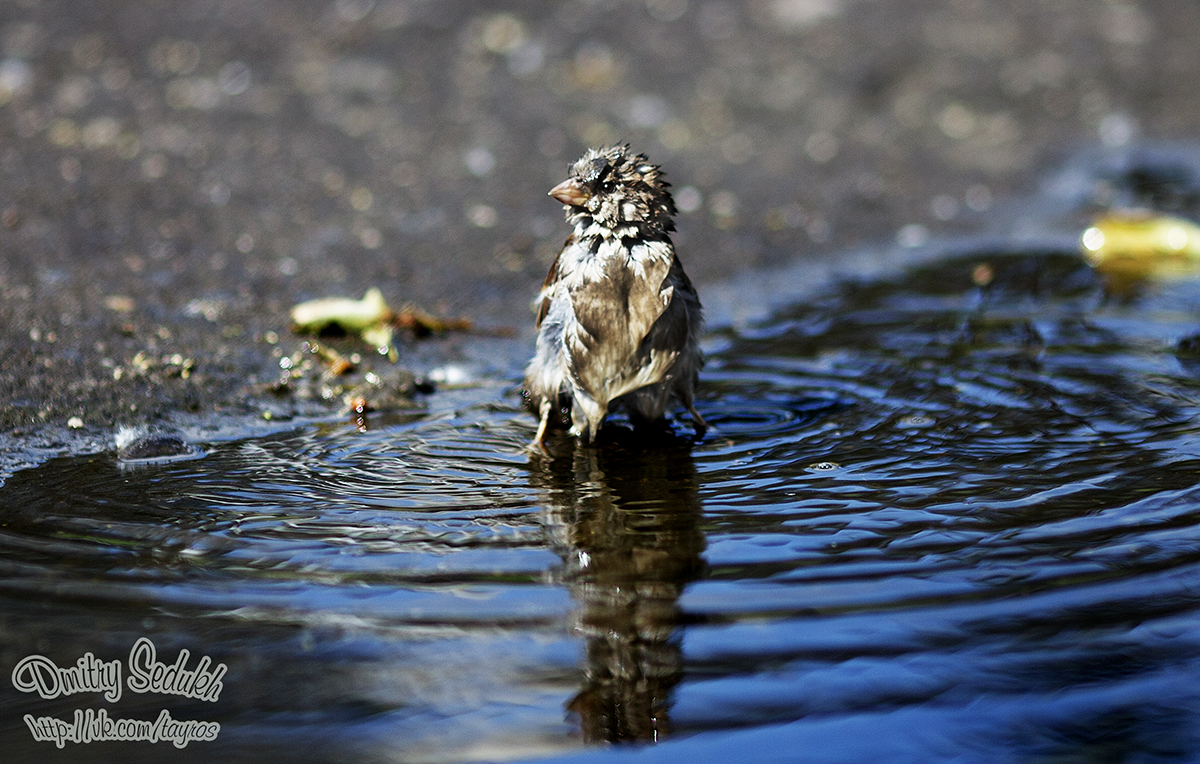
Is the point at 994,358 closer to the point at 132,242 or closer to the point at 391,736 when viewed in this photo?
the point at 391,736

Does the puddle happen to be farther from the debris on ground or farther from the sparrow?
the debris on ground

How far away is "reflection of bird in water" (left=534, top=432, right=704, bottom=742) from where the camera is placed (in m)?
2.75

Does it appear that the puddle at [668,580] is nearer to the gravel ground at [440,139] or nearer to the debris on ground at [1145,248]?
the gravel ground at [440,139]

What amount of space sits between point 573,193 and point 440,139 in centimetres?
423

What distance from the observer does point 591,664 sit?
9.50 feet

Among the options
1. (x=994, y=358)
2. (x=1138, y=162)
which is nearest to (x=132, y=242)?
(x=994, y=358)

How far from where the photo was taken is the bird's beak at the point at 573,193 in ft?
14.2

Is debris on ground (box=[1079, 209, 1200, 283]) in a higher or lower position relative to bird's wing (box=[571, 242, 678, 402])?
higher

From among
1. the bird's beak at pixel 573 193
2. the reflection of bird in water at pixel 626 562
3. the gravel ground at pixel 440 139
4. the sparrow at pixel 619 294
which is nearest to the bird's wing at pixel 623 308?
the sparrow at pixel 619 294

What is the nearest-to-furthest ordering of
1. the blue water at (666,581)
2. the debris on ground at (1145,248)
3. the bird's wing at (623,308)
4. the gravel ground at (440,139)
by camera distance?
the blue water at (666,581), the bird's wing at (623,308), the gravel ground at (440,139), the debris on ground at (1145,248)

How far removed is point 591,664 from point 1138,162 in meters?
8.23

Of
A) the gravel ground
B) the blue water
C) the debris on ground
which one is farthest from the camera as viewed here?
the debris on ground

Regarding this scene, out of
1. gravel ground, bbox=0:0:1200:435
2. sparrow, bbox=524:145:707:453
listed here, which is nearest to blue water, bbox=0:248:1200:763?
sparrow, bbox=524:145:707:453

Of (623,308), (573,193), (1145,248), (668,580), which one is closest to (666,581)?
(668,580)
